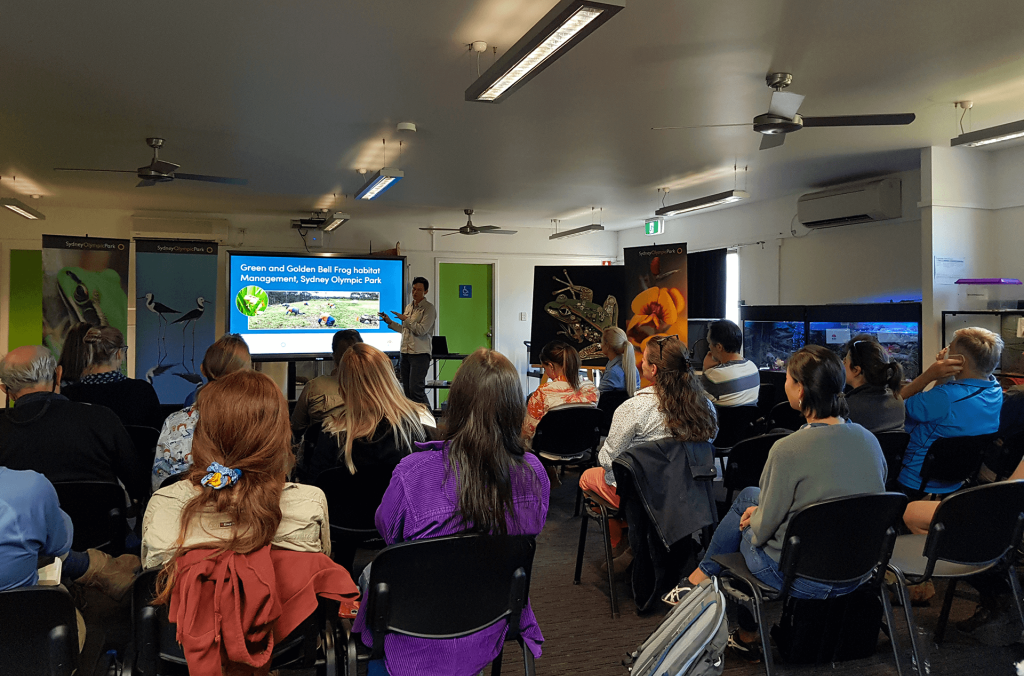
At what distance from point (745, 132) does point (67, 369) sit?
4.78 m

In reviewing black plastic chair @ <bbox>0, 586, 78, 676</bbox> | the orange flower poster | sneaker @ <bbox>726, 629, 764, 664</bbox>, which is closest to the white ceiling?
the orange flower poster

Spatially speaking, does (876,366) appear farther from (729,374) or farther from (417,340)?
(417,340)

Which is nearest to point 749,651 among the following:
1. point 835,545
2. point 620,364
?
point 835,545

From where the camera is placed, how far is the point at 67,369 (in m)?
3.31

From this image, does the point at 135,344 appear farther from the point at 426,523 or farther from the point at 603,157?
the point at 426,523

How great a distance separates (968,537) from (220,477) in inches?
94.0

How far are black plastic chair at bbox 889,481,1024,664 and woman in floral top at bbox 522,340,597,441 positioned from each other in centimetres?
211

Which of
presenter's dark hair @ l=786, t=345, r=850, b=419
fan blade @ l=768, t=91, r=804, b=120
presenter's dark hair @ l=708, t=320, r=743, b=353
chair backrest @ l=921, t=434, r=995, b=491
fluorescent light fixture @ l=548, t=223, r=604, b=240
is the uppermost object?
fluorescent light fixture @ l=548, t=223, r=604, b=240

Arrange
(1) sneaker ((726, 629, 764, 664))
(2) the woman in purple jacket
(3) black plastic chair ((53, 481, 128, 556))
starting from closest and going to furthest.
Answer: (2) the woman in purple jacket → (3) black plastic chair ((53, 481, 128, 556)) → (1) sneaker ((726, 629, 764, 664))

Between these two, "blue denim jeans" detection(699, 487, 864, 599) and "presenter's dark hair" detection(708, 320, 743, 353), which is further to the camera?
"presenter's dark hair" detection(708, 320, 743, 353)

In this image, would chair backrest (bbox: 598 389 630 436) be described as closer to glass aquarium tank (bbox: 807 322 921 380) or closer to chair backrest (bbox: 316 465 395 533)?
chair backrest (bbox: 316 465 395 533)

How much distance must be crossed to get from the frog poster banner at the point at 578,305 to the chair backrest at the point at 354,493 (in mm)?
5202

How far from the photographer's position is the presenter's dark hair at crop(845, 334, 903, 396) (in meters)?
3.19

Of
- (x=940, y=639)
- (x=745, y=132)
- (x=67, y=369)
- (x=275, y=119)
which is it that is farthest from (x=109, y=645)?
(x=745, y=132)
